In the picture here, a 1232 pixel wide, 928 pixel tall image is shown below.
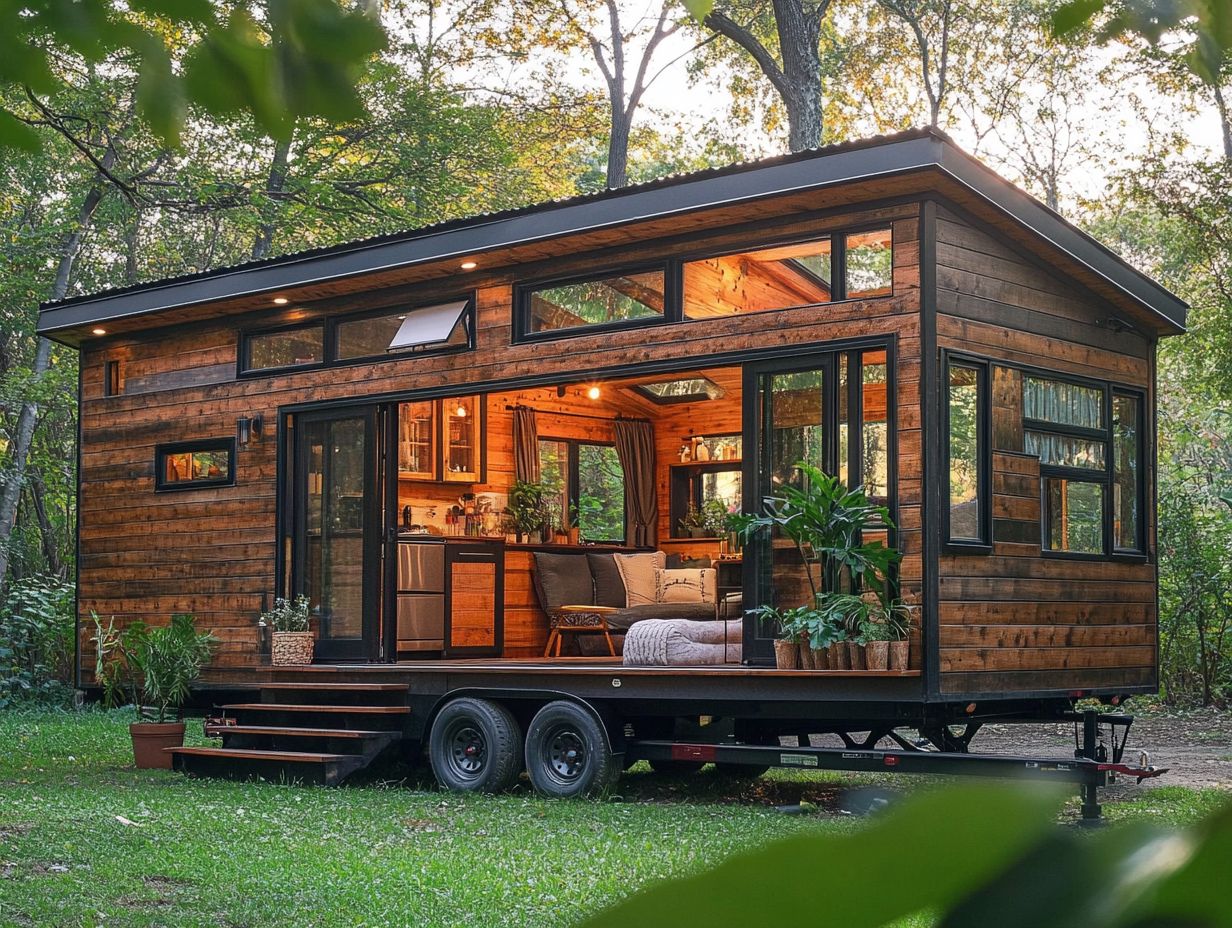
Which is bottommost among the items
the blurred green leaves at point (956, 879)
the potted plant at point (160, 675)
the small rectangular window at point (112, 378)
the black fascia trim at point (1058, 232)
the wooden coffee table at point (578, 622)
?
the potted plant at point (160, 675)

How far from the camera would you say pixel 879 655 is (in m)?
7.31

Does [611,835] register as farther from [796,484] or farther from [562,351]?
[562,351]

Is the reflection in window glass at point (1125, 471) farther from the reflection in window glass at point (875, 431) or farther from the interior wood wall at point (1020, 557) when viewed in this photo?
the reflection in window glass at point (875, 431)

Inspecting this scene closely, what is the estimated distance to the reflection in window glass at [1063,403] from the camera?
8.20 metres

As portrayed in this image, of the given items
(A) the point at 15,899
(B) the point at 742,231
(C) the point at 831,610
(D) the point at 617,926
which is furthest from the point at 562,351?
(D) the point at 617,926

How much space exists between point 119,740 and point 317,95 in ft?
35.3

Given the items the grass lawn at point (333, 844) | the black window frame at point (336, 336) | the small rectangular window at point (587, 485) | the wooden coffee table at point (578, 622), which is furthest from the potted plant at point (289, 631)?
the small rectangular window at point (587, 485)

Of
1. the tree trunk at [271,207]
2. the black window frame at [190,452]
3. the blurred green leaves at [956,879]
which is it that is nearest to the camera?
the blurred green leaves at [956,879]

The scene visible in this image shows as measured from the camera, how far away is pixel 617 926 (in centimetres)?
28

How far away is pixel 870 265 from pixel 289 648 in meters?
4.67

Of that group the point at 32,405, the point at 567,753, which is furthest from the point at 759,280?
the point at 32,405

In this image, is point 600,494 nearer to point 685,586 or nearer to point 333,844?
point 685,586

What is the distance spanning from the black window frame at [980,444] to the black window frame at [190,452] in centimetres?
530

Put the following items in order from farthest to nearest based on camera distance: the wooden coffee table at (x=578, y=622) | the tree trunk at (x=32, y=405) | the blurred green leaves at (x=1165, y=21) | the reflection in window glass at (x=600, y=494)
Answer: the tree trunk at (x=32, y=405)
the reflection in window glass at (x=600, y=494)
the wooden coffee table at (x=578, y=622)
the blurred green leaves at (x=1165, y=21)
